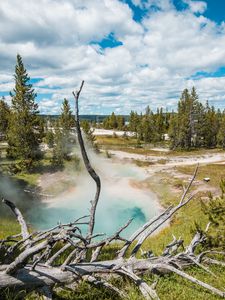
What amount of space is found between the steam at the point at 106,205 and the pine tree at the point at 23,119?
8.13 m

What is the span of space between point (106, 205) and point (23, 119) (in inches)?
768

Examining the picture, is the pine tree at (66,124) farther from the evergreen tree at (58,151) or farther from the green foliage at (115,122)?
the green foliage at (115,122)

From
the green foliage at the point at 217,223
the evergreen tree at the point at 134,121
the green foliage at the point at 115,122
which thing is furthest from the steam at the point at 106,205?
the green foliage at the point at 115,122

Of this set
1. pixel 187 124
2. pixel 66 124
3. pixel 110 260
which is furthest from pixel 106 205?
pixel 187 124

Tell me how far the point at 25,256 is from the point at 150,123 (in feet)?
292

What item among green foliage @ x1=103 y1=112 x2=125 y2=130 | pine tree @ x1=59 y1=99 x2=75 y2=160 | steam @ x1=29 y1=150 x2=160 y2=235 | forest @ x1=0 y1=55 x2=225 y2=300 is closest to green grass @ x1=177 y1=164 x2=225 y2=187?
steam @ x1=29 y1=150 x2=160 y2=235

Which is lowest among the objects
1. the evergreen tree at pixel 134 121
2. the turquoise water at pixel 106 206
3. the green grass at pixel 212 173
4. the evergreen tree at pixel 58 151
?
the turquoise water at pixel 106 206

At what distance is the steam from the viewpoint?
74.8ft

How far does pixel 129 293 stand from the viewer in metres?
3.95

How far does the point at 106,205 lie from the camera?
26.9 meters

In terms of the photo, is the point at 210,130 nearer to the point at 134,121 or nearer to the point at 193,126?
the point at 193,126

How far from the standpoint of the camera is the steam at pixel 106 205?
22.8 m

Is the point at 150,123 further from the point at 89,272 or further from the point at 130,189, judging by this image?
the point at 89,272

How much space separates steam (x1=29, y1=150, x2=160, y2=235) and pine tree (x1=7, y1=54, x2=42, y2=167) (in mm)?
8134
